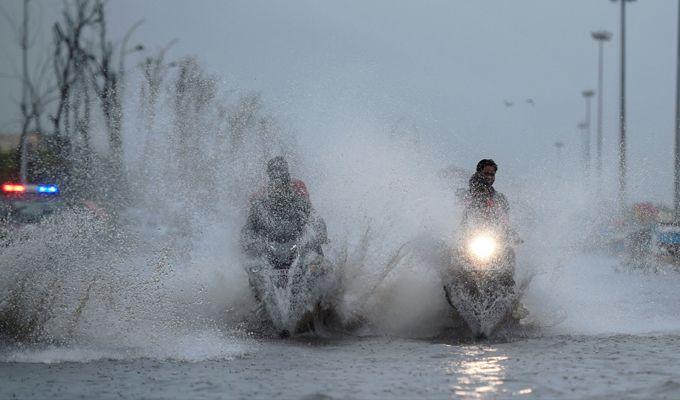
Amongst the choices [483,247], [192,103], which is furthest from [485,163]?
[192,103]

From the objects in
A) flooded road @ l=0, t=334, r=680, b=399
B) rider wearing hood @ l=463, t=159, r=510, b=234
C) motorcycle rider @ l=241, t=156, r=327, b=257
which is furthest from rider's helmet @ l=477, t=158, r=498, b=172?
flooded road @ l=0, t=334, r=680, b=399

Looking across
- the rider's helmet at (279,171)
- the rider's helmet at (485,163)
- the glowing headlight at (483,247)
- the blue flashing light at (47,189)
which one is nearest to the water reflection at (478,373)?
the glowing headlight at (483,247)

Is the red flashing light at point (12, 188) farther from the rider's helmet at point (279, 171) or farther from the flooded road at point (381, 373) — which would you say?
the flooded road at point (381, 373)

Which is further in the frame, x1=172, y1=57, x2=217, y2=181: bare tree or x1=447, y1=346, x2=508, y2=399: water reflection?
x1=172, y1=57, x2=217, y2=181: bare tree

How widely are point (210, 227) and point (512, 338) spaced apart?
215 inches

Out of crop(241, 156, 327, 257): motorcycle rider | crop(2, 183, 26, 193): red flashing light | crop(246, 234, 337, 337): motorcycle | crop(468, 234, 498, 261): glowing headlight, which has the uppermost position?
crop(2, 183, 26, 193): red flashing light

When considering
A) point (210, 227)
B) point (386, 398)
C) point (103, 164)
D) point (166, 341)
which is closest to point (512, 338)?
point (166, 341)

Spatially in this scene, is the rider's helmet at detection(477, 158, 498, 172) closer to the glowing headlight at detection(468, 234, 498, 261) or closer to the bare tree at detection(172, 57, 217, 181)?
the glowing headlight at detection(468, 234, 498, 261)

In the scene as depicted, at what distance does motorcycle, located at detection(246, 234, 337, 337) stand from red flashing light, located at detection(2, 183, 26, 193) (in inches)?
299

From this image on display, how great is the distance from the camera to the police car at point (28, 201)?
18.4 meters

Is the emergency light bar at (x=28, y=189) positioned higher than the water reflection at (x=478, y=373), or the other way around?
the emergency light bar at (x=28, y=189)

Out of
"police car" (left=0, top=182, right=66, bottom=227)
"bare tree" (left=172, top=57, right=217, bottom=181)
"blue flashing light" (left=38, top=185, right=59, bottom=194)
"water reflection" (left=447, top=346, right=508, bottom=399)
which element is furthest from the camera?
"bare tree" (left=172, top=57, right=217, bottom=181)

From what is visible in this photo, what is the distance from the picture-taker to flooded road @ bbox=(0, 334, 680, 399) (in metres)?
7.76

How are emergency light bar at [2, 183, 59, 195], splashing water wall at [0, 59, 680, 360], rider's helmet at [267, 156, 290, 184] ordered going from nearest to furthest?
splashing water wall at [0, 59, 680, 360] < rider's helmet at [267, 156, 290, 184] < emergency light bar at [2, 183, 59, 195]
